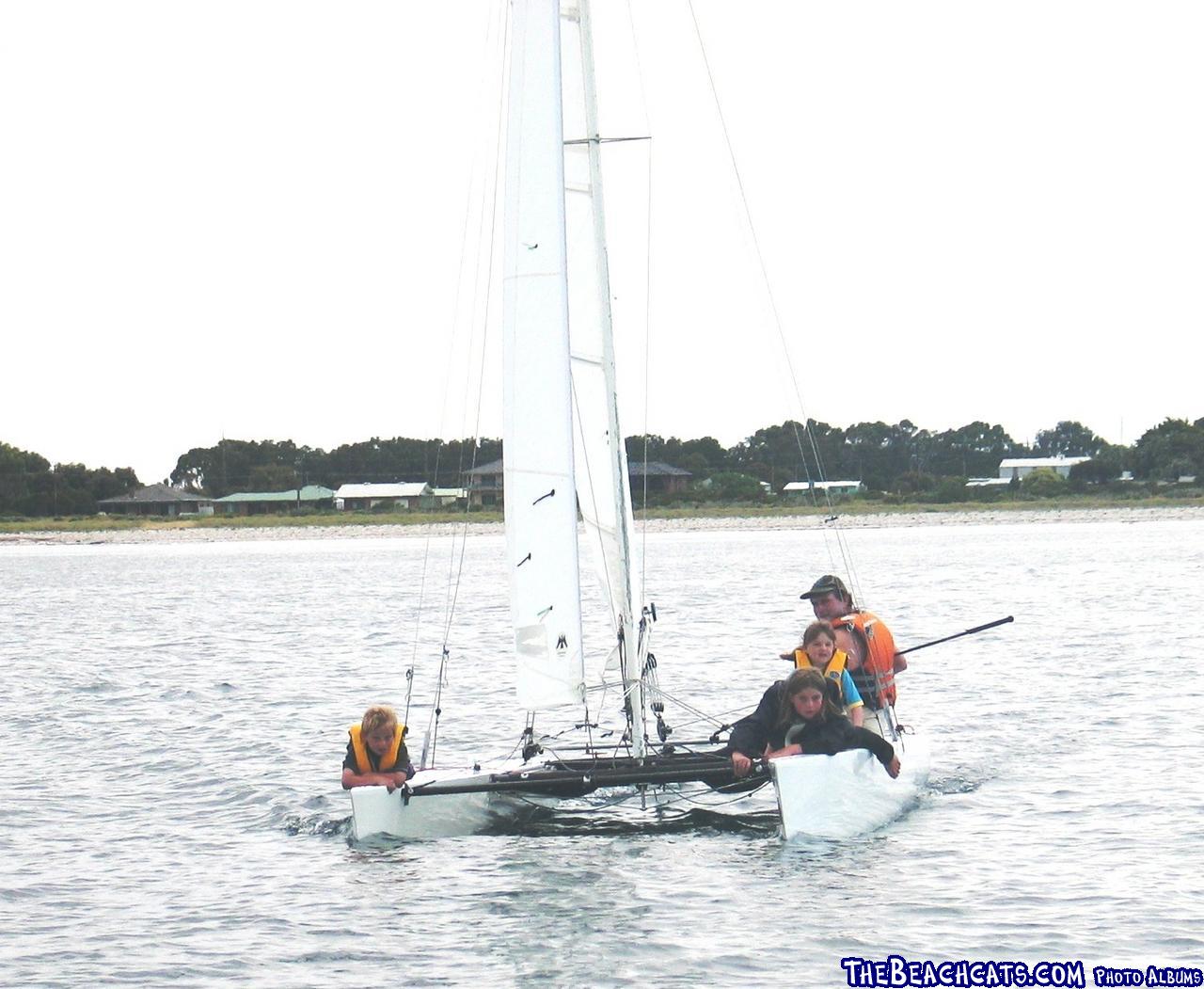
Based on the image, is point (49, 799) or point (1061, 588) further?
point (1061, 588)

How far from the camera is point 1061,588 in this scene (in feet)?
150

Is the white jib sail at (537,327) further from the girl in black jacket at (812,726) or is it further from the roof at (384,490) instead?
the roof at (384,490)

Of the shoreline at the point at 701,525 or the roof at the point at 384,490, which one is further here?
the roof at the point at 384,490

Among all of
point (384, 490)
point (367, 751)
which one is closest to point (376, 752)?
point (367, 751)

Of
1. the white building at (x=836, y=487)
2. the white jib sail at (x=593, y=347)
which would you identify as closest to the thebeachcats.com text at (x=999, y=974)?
the white jib sail at (x=593, y=347)

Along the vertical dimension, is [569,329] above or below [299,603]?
above

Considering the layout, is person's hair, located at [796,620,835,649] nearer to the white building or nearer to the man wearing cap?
the man wearing cap

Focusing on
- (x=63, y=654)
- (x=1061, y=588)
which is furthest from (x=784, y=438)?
(x=63, y=654)

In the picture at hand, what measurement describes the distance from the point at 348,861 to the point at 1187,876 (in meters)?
5.86

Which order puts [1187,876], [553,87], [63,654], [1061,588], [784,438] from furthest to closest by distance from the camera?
[784,438]
[1061,588]
[63,654]
[553,87]
[1187,876]

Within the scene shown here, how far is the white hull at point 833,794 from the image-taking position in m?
11.6

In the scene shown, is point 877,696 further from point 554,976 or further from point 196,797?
point 196,797

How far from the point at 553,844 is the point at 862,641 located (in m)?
2.79

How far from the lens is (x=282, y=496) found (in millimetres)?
117062
